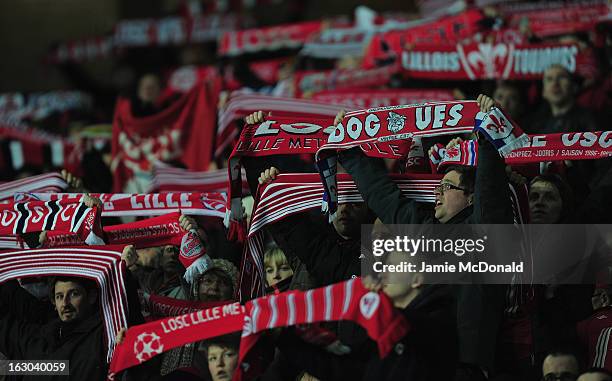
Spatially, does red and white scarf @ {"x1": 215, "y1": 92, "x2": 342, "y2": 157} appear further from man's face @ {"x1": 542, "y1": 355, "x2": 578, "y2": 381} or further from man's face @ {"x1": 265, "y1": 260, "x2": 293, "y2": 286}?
man's face @ {"x1": 542, "y1": 355, "x2": 578, "y2": 381}

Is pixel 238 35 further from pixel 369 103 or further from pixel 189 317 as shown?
pixel 189 317

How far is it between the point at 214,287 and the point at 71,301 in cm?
79

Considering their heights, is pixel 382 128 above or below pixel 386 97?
below

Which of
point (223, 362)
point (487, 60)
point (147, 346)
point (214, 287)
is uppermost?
point (487, 60)

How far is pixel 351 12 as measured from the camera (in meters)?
18.4

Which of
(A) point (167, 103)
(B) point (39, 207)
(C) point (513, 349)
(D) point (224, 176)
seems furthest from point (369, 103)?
(C) point (513, 349)

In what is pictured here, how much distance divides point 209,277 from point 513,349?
1.80m

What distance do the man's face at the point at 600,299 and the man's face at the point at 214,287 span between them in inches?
77.4

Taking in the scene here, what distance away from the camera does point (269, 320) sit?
5516 mm

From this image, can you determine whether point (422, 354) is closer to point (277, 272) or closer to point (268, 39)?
point (277, 272)

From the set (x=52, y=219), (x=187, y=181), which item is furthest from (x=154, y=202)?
(x=187, y=181)

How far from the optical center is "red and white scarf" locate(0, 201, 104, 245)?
7137 mm

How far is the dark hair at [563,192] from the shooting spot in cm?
664

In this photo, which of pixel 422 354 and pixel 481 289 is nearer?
pixel 422 354
